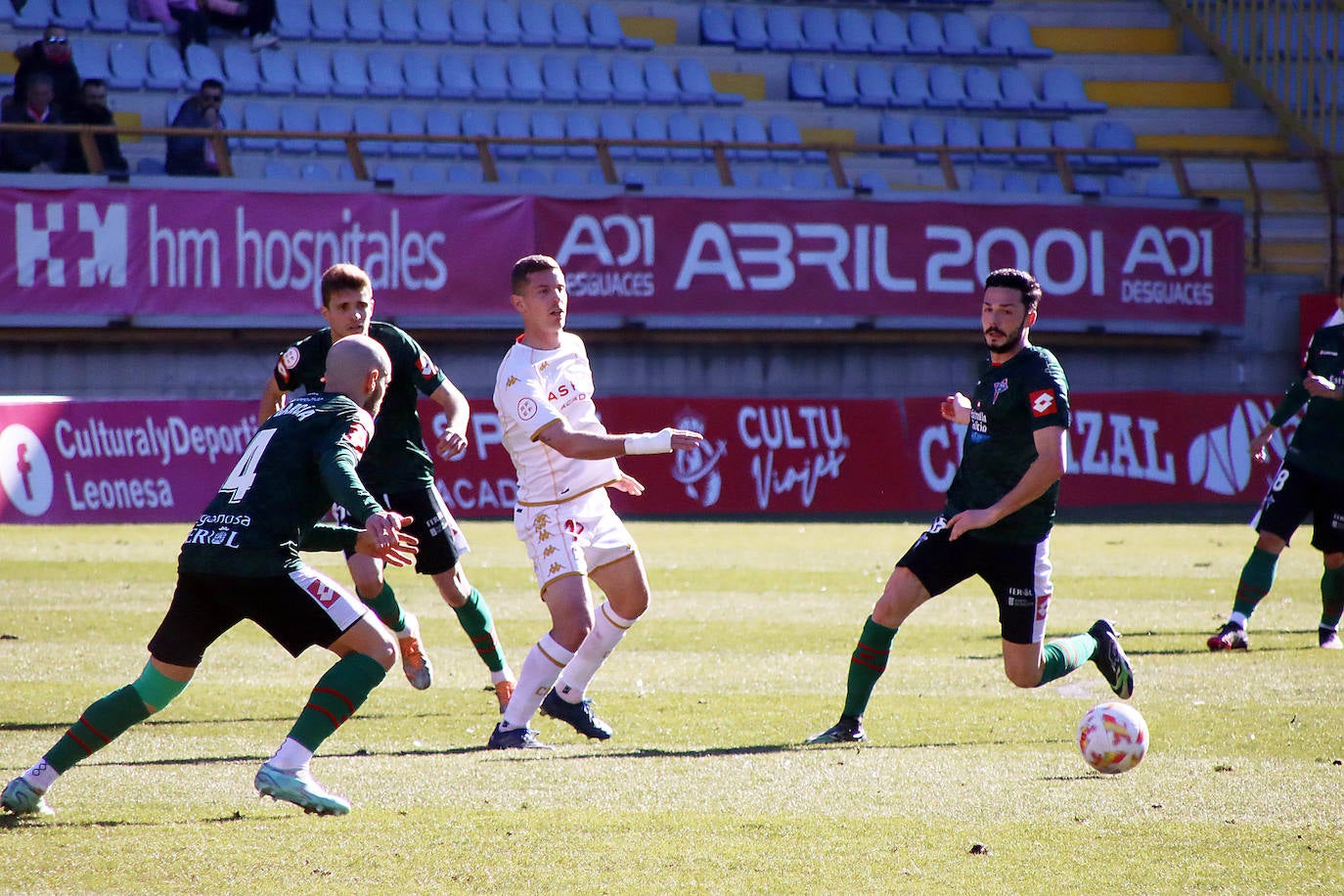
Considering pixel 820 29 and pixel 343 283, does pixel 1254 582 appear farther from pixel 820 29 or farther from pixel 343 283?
pixel 820 29

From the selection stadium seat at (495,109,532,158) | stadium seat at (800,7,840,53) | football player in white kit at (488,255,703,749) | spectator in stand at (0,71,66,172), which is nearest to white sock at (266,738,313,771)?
football player in white kit at (488,255,703,749)

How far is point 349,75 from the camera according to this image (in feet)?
80.7

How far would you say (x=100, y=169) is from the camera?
1978 centimetres

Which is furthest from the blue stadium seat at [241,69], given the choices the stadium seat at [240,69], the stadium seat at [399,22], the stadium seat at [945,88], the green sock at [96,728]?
the green sock at [96,728]

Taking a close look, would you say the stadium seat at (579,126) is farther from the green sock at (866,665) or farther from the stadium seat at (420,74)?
the green sock at (866,665)

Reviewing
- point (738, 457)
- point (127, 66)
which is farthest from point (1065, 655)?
point (127, 66)

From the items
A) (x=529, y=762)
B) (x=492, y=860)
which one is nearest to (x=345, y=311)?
(x=529, y=762)

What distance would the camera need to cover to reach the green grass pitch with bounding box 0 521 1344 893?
4.79 meters

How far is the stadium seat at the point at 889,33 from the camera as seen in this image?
27.9 metres

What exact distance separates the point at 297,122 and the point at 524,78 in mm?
3759

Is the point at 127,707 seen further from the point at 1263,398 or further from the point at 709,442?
the point at 1263,398

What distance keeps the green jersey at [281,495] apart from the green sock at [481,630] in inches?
90.5

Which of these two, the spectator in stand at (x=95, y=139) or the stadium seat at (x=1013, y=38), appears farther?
the stadium seat at (x=1013, y=38)

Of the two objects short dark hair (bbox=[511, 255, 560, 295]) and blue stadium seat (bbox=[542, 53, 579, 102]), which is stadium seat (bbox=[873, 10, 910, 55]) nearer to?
blue stadium seat (bbox=[542, 53, 579, 102])
